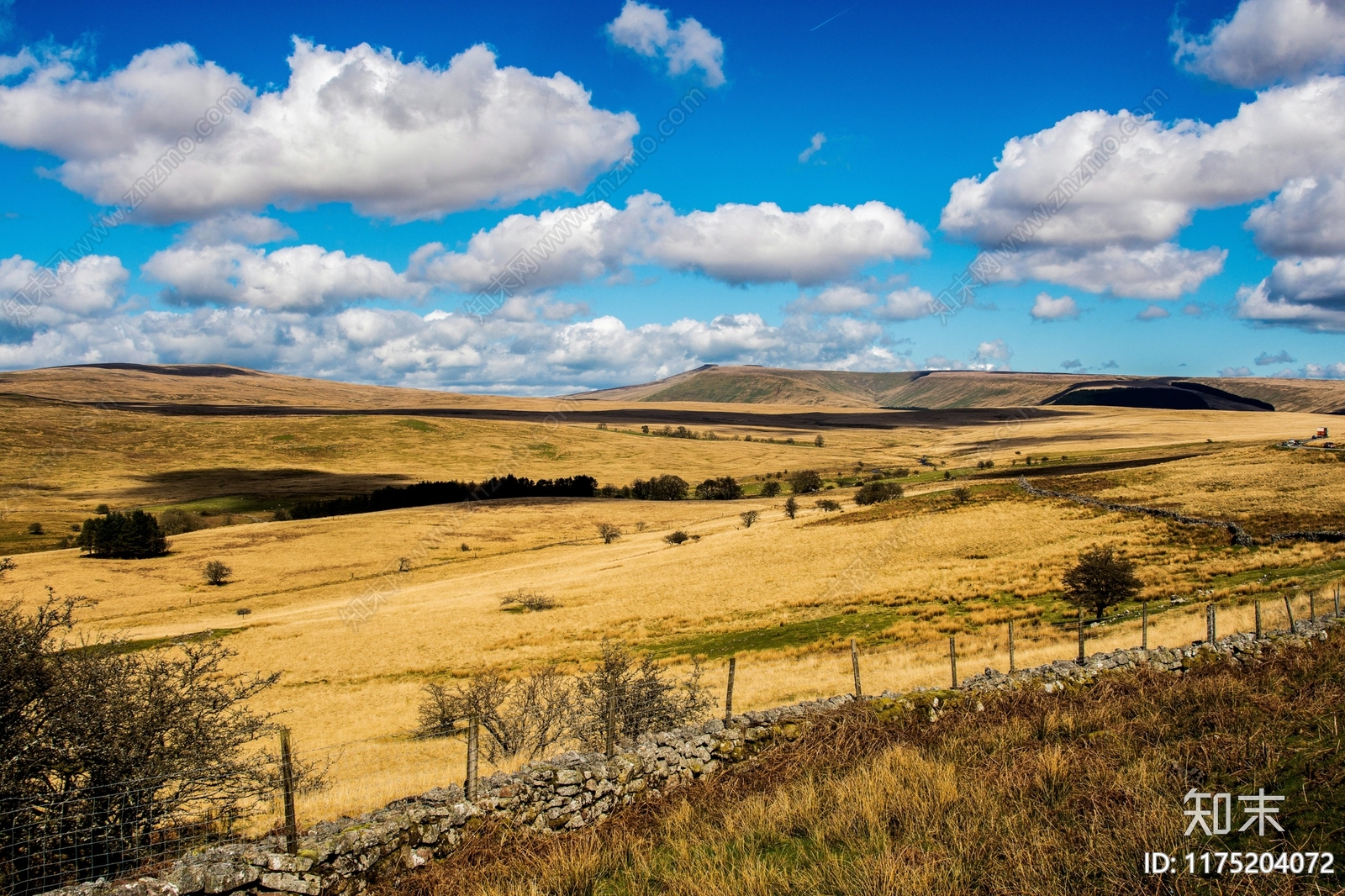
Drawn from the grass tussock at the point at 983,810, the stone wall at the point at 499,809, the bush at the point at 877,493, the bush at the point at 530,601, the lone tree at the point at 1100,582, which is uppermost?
the grass tussock at the point at 983,810

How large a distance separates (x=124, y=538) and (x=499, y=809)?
8579 cm

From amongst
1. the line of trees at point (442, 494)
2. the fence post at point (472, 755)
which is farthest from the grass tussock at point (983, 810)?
the line of trees at point (442, 494)

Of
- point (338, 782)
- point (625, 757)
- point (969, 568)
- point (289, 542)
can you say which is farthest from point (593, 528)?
point (625, 757)

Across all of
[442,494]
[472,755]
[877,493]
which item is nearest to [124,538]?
[442,494]

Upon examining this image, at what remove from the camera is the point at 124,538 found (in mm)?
74688

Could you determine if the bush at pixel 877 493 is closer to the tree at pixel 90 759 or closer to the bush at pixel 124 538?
the tree at pixel 90 759

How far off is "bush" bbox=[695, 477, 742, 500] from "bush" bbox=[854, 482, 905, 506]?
3302 centimetres

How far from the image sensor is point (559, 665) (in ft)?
105

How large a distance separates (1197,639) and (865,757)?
50.3 feet

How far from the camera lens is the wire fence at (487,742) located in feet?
30.3

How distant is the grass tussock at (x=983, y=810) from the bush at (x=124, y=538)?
85690mm

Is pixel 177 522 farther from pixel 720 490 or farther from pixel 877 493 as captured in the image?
pixel 877 493

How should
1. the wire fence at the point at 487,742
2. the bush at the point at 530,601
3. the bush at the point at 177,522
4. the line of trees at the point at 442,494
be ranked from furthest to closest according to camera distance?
the line of trees at the point at 442,494
the bush at the point at 177,522
the bush at the point at 530,601
the wire fence at the point at 487,742

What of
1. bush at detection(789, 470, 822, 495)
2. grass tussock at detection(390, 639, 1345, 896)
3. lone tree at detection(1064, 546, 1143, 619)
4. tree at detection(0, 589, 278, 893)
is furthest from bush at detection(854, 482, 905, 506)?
tree at detection(0, 589, 278, 893)
